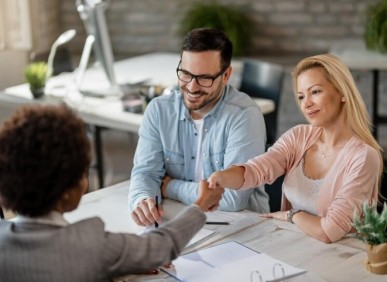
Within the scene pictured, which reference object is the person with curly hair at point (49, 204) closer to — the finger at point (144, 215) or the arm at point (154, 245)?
the arm at point (154, 245)

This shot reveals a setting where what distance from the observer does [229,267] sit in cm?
199

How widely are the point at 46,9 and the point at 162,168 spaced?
3.53m

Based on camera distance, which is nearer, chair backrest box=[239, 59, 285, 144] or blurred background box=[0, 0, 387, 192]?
chair backrest box=[239, 59, 285, 144]

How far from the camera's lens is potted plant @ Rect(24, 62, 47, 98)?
410cm

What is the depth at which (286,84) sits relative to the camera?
5.61m

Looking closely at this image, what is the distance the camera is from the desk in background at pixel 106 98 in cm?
385

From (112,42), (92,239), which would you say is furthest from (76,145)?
(112,42)

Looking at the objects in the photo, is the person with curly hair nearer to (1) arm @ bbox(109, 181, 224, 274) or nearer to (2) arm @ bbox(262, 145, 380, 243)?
(1) arm @ bbox(109, 181, 224, 274)

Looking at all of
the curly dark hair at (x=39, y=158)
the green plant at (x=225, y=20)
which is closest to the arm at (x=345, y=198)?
the curly dark hair at (x=39, y=158)

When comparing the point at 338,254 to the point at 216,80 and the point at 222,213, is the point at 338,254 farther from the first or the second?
the point at 216,80

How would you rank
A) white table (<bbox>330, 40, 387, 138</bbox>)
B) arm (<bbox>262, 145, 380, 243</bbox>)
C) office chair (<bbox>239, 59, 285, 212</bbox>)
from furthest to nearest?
white table (<bbox>330, 40, 387, 138</bbox>) < office chair (<bbox>239, 59, 285, 212</bbox>) < arm (<bbox>262, 145, 380, 243</bbox>)

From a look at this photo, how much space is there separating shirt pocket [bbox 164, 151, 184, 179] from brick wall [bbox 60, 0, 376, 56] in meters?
3.21

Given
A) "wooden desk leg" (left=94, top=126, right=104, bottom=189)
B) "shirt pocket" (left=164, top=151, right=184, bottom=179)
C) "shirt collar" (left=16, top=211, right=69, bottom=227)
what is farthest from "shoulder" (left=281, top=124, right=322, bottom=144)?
"wooden desk leg" (left=94, top=126, right=104, bottom=189)

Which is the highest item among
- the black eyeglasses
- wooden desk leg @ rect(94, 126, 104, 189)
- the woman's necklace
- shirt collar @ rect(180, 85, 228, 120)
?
the black eyeglasses
